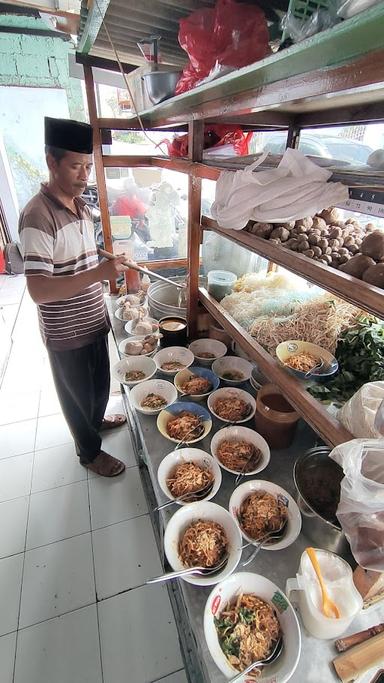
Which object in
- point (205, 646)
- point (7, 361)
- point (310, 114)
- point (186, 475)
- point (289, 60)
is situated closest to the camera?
point (289, 60)

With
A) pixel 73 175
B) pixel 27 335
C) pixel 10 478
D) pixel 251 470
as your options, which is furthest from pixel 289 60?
pixel 27 335

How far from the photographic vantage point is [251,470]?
1.42 metres

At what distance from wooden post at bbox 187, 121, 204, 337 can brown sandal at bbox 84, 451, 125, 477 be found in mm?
1193

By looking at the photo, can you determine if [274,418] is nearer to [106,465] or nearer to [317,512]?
[317,512]

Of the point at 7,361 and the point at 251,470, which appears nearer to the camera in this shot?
the point at 251,470

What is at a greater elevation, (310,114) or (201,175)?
(310,114)

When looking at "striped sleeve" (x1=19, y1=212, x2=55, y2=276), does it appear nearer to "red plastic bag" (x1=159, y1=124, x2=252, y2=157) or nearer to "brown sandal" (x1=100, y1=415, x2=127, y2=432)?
"red plastic bag" (x1=159, y1=124, x2=252, y2=157)

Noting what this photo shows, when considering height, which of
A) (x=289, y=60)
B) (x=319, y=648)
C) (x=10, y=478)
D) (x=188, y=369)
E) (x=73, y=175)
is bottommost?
(x=10, y=478)

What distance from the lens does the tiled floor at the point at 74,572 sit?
5.24ft

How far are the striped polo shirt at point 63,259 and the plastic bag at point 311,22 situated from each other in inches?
50.0

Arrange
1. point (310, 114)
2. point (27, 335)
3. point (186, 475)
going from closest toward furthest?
point (186, 475) < point (310, 114) < point (27, 335)

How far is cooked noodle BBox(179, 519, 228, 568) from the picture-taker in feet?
3.59

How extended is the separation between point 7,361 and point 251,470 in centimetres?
356

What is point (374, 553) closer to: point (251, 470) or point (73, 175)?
point (251, 470)
